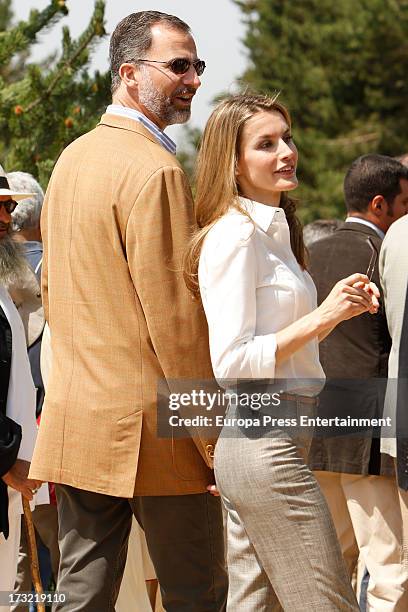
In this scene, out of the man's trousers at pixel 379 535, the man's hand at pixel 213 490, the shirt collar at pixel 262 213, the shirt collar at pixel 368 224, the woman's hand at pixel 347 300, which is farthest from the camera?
the shirt collar at pixel 368 224

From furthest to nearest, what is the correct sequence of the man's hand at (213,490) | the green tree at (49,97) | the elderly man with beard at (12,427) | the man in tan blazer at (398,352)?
the green tree at (49,97) → the man in tan blazer at (398,352) → the elderly man with beard at (12,427) → the man's hand at (213,490)

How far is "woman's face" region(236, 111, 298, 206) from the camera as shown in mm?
3395

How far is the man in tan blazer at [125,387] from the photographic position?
3.35 metres

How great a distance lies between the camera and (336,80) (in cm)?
2738

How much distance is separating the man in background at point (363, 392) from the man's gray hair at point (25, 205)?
54.2 inches

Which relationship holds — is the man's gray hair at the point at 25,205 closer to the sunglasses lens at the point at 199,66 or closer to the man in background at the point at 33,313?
the man in background at the point at 33,313

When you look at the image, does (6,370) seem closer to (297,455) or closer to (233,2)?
(297,455)

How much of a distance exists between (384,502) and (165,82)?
7.56 ft

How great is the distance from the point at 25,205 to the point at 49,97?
1.85 m

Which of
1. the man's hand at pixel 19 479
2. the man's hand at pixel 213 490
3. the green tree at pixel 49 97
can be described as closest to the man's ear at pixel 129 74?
the man's hand at pixel 213 490

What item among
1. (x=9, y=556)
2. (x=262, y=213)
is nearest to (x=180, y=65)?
(x=262, y=213)

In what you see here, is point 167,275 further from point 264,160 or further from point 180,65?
point 180,65

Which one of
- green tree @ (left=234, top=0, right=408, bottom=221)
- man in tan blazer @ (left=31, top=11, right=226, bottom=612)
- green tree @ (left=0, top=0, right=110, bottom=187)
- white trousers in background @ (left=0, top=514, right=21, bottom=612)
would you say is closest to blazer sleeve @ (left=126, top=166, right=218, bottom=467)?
man in tan blazer @ (left=31, top=11, right=226, bottom=612)

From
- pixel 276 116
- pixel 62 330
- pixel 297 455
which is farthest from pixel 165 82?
pixel 297 455
